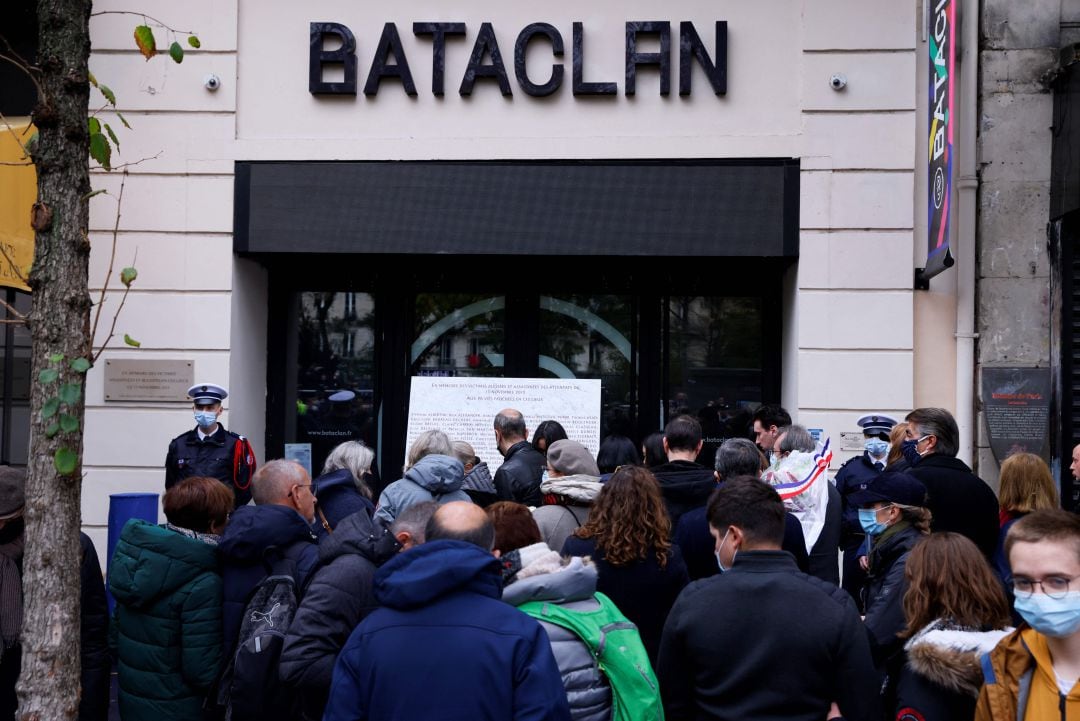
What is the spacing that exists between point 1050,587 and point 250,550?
3.14 meters

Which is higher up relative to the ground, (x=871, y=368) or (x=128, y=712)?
(x=871, y=368)

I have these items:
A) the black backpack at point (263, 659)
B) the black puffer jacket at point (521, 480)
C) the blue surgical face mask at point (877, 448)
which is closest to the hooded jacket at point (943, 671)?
the black backpack at point (263, 659)

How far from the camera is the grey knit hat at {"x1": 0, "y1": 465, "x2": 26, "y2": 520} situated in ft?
16.0

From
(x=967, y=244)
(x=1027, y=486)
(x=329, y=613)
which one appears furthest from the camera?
(x=967, y=244)

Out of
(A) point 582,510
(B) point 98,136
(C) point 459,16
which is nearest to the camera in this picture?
(B) point 98,136

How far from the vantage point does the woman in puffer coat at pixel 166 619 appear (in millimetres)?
4727

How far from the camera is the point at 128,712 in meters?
4.87

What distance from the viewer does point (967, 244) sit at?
9523 millimetres

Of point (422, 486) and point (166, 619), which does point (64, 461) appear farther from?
point (422, 486)

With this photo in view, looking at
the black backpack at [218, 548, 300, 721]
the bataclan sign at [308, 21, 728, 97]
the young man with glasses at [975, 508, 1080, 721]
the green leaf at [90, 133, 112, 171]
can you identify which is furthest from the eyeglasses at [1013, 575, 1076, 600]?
the bataclan sign at [308, 21, 728, 97]

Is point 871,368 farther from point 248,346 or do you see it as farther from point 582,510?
point 248,346

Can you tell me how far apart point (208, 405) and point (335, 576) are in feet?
18.0

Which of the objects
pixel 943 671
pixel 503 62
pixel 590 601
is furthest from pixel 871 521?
pixel 503 62

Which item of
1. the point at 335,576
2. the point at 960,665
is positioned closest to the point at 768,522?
the point at 960,665
